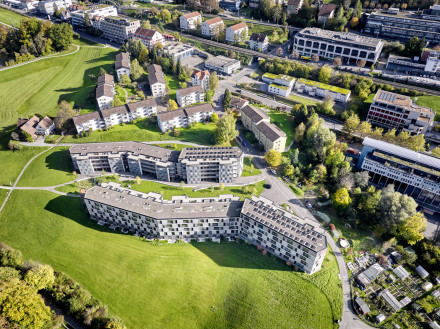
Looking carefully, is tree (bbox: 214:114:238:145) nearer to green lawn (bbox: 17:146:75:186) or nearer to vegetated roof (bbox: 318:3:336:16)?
green lawn (bbox: 17:146:75:186)

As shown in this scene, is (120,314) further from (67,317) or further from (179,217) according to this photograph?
(179,217)

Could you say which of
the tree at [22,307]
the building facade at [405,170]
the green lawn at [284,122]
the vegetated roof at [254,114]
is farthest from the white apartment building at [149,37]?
the tree at [22,307]

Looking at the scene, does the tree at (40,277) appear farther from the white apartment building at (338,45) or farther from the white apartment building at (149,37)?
the white apartment building at (338,45)

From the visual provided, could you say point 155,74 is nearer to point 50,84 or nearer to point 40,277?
point 50,84

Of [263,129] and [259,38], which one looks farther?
[259,38]

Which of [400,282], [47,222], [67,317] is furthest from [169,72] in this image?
[400,282]

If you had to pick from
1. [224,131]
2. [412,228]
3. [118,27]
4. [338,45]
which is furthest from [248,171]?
[118,27]
